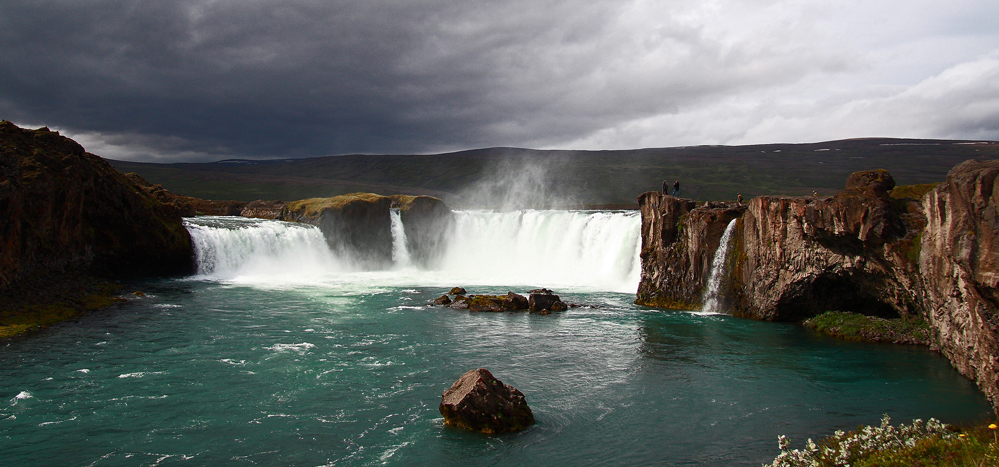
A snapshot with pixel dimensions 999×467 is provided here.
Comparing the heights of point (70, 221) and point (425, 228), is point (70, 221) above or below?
above

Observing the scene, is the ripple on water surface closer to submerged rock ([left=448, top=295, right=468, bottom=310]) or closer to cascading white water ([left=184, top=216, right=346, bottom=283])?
submerged rock ([left=448, top=295, right=468, bottom=310])

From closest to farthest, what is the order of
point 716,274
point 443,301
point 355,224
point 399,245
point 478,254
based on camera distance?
point 716,274 < point 443,301 < point 355,224 < point 478,254 < point 399,245

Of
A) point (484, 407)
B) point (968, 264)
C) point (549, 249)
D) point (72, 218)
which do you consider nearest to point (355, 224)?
point (549, 249)

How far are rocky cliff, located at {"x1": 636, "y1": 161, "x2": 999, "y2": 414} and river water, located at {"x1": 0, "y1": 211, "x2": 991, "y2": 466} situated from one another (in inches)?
63.3

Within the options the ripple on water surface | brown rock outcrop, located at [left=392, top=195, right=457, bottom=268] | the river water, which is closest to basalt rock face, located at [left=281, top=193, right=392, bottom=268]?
brown rock outcrop, located at [left=392, top=195, right=457, bottom=268]

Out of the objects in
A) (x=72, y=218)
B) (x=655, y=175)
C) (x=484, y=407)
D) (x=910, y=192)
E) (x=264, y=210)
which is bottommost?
(x=484, y=407)

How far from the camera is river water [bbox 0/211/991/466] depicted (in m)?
11.8

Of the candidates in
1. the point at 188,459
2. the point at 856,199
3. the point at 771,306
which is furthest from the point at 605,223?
the point at 188,459

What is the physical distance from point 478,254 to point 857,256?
36.3 m

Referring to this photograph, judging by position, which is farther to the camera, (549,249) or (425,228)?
(425,228)

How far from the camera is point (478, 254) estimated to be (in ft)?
178

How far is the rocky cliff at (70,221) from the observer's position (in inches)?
926

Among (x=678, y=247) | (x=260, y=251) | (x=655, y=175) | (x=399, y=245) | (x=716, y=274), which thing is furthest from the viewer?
(x=655, y=175)

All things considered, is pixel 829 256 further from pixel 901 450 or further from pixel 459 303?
pixel 459 303
